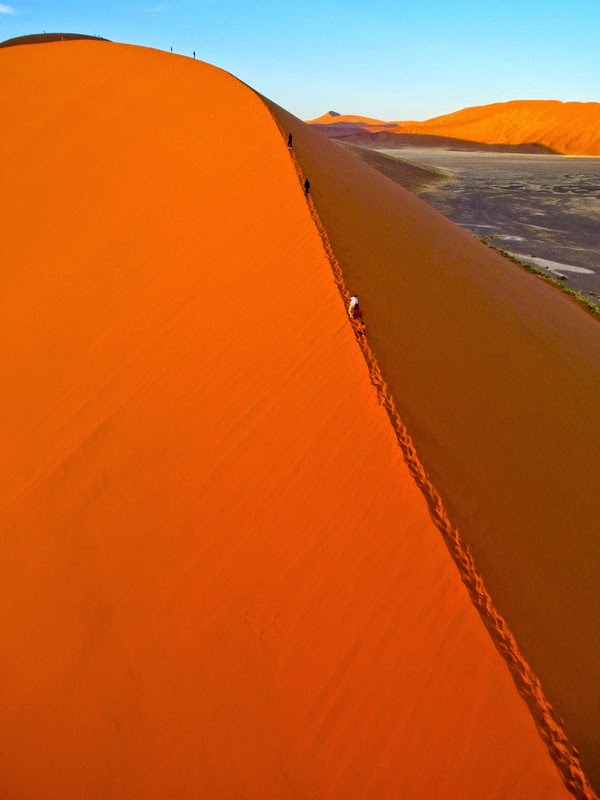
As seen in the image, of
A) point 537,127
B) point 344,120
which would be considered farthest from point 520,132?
point 344,120

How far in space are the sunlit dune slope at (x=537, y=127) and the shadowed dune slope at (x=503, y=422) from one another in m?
55.0

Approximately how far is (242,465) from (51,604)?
1361mm

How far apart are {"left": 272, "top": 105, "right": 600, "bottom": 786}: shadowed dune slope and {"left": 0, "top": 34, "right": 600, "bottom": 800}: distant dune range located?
22 mm

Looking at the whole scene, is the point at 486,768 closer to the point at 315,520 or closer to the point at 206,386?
the point at 315,520

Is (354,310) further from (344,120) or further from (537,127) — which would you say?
(344,120)

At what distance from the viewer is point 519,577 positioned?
9.21 ft

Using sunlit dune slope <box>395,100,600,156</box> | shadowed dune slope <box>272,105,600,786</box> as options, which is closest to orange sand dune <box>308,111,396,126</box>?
sunlit dune slope <box>395,100,600,156</box>

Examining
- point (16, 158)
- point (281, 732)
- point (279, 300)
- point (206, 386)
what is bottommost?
point (281, 732)

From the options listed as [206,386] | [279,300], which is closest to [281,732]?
[206,386]

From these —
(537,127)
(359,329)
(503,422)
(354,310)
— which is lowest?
(503,422)

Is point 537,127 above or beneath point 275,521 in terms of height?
above

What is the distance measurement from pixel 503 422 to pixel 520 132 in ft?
227

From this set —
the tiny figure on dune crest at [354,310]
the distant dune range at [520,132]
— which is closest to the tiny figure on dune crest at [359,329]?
the tiny figure on dune crest at [354,310]

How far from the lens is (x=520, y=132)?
60250mm
